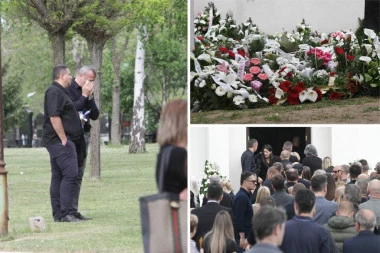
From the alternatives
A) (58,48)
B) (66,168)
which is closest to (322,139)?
(66,168)

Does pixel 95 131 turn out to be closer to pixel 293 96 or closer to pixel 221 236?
pixel 293 96

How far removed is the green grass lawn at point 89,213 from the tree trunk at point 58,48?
6.21 ft

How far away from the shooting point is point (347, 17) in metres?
7.37

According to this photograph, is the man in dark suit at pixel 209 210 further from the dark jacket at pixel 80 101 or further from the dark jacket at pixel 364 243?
the dark jacket at pixel 80 101

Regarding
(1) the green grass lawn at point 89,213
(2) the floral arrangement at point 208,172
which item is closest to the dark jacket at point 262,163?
(2) the floral arrangement at point 208,172

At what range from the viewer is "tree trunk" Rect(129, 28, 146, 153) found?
84.2ft

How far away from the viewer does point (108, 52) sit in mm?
36719

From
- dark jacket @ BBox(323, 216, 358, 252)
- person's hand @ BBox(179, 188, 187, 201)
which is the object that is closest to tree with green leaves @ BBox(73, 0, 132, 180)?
person's hand @ BBox(179, 188, 187, 201)

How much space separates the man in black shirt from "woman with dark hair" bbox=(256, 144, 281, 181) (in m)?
3.12

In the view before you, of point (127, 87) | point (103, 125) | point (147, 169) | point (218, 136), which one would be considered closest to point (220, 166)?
point (218, 136)

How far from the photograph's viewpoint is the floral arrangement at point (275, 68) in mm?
7141

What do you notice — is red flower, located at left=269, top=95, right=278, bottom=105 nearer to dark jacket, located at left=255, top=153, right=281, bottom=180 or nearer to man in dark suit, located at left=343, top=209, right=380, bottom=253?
dark jacket, located at left=255, top=153, right=281, bottom=180

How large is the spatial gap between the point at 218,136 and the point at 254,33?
0.95 metres

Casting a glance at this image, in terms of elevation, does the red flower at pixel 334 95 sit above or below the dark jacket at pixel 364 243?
above
